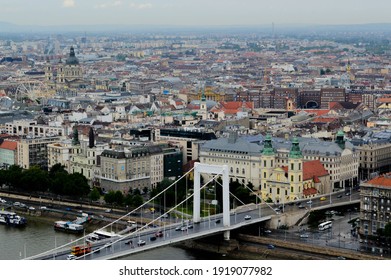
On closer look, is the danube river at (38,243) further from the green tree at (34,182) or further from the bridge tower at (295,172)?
the bridge tower at (295,172)

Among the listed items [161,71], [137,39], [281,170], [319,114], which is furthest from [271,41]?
[281,170]

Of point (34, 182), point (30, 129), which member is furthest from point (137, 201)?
point (30, 129)

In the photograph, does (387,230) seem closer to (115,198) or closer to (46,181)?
(115,198)

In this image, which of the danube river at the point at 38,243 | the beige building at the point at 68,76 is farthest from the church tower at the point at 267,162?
the beige building at the point at 68,76

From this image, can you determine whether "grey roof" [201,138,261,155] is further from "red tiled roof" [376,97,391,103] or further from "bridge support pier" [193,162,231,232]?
"red tiled roof" [376,97,391,103]

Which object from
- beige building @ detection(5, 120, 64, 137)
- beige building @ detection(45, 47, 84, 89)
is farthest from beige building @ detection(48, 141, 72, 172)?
beige building @ detection(45, 47, 84, 89)

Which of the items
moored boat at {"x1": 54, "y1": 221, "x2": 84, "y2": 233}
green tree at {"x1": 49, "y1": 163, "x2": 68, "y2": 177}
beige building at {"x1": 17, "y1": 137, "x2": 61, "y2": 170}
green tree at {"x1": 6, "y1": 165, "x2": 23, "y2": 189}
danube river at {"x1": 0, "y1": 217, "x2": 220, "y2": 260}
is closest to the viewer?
danube river at {"x1": 0, "y1": 217, "x2": 220, "y2": 260}
